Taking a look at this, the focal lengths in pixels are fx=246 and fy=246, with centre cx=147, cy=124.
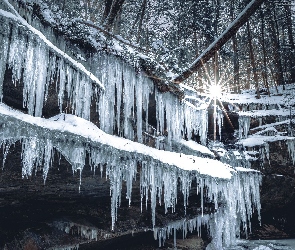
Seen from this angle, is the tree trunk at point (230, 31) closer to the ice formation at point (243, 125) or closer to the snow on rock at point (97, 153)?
the snow on rock at point (97, 153)

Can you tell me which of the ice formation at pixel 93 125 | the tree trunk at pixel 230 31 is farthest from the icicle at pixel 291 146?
the tree trunk at pixel 230 31

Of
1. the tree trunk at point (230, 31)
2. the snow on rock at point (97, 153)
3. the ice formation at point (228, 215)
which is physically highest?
the tree trunk at point (230, 31)

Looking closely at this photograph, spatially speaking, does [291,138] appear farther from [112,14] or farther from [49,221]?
[49,221]

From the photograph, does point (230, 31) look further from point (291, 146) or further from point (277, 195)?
point (277, 195)

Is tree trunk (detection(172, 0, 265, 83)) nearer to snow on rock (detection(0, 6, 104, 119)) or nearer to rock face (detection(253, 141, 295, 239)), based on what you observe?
snow on rock (detection(0, 6, 104, 119))

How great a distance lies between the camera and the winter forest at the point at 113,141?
377 cm

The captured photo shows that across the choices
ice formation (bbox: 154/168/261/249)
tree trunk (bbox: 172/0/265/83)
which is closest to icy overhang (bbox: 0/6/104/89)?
tree trunk (bbox: 172/0/265/83)

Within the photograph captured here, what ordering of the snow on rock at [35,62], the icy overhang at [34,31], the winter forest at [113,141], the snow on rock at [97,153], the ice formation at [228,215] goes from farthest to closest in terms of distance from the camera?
the ice formation at [228,215] → the winter forest at [113,141] → the snow on rock at [35,62] → the snow on rock at [97,153] → the icy overhang at [34,31]

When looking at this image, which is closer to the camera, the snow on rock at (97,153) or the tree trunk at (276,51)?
the snow on rock at (97,153)

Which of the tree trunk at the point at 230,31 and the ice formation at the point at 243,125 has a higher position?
the tree trunk at the point at 230,31

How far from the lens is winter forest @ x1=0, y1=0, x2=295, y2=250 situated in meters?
3.77

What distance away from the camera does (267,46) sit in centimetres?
1889

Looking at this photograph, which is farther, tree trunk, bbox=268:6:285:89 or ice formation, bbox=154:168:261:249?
tree trunk, bbox=268:6:285:89

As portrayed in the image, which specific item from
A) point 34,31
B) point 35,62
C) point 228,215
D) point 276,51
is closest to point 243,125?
point 228,215
